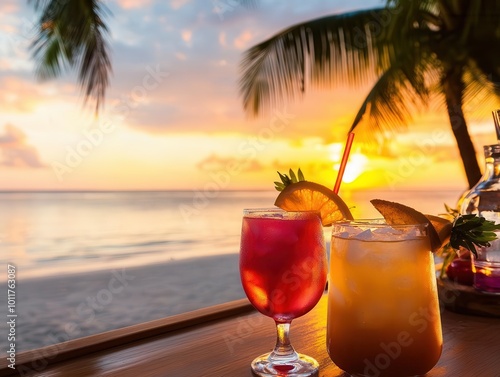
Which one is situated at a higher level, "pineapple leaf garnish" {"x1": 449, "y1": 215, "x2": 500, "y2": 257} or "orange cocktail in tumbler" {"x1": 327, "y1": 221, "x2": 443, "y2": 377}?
"pineapple leaf garnish" {"x1": 449, "y1": 215, "x2": 500, "y2": 257}

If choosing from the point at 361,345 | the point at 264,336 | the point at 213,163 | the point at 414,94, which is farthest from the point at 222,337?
the point at 213,163

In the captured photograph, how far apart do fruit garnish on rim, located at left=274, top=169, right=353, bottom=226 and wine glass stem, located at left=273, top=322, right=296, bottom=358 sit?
0.20 m

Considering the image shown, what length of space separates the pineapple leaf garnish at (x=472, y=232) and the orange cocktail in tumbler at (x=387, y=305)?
8 centimetres

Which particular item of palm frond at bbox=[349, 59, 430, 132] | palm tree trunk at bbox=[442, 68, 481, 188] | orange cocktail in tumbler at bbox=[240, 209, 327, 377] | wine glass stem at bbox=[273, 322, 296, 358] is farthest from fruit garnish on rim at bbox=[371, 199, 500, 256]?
palm tree trunk at bbox=[442, 68, 481, 188]

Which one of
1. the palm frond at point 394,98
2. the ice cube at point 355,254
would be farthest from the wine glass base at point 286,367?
the palm frond at point 394,98

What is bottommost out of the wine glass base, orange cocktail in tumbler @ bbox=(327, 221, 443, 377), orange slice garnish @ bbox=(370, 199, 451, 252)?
the wine glass base

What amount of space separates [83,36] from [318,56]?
2822mm

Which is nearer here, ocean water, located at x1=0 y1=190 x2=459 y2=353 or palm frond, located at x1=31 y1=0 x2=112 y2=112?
ocean water, located at x1=0 y1=190 x2=459 y2=353

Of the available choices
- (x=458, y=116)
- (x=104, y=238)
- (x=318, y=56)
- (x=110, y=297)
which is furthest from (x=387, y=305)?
(x=104, y=238)

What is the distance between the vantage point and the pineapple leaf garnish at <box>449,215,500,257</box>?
2.73 feet

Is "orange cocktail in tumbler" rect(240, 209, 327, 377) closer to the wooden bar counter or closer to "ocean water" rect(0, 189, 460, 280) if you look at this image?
the wooden bar counter

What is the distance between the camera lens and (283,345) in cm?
88

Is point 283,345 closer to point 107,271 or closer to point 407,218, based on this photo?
point 407,218

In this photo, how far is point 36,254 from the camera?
8.88 metres
